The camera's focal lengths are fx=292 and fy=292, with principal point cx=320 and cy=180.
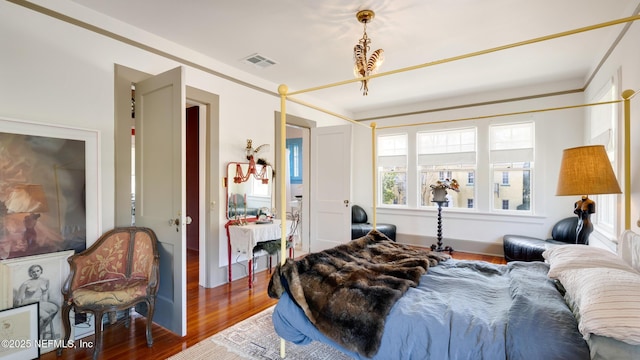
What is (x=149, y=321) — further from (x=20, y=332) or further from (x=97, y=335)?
(x=20, y=332)

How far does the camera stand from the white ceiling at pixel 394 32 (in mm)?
2455

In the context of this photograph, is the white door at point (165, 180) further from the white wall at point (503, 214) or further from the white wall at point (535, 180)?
the white wall at point (503, 214)

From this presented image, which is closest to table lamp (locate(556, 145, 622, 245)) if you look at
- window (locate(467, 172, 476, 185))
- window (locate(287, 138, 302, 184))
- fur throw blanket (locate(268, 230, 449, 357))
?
fur throw blanket (locate(268, 230, 449, 357))

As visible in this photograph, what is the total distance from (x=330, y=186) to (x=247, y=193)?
135cm

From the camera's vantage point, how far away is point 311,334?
1.81 meters

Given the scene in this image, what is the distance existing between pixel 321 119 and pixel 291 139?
1.73m

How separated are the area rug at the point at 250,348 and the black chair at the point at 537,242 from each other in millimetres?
3024

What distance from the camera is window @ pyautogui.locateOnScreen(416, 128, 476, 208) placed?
513cm

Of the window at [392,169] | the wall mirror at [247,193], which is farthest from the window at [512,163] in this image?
the wall mirror at [247,193]

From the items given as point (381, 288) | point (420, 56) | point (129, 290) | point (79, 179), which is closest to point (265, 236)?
point (129, 290)

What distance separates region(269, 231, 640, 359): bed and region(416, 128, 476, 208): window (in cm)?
315

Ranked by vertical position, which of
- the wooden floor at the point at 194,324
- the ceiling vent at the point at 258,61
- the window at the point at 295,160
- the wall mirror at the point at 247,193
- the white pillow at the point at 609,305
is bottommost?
the wooden floor at the point at 194,324

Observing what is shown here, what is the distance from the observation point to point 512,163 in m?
4.77

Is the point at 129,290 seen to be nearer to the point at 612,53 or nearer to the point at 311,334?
the point at 311,334
